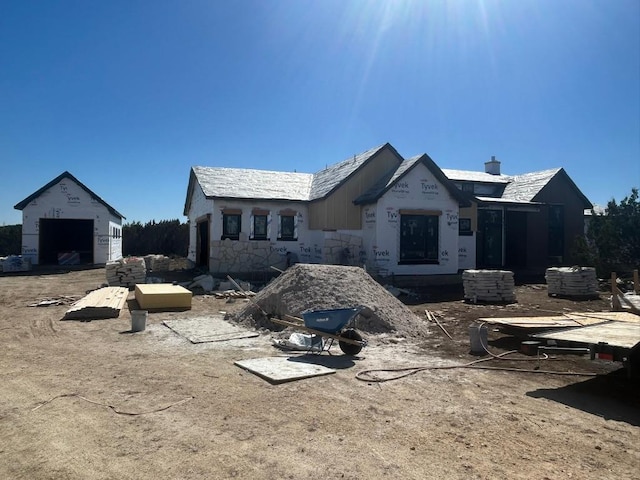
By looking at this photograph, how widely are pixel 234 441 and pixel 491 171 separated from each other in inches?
1256

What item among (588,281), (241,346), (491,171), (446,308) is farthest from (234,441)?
(491,171)

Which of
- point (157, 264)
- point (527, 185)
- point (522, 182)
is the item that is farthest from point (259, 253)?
point (522, 182)

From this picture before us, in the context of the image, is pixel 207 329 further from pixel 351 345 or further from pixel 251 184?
pixel 251 184

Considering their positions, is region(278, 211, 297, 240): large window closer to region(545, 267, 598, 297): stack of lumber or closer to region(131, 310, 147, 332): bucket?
region(545, 267, 598, 297): stack of lumber

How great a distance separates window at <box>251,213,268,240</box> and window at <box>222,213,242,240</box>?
29.5 inches

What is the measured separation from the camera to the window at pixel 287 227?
22.1 meters

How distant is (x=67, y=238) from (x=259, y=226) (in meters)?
20.2

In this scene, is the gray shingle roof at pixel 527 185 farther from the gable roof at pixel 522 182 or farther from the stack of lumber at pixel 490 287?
the stack of lumber at pixel 490 287

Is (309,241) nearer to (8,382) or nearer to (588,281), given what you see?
(588,281)

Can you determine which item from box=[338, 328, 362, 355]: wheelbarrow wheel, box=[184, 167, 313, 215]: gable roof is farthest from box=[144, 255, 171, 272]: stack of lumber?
box=[338, 328, 362, 355]: wheelbarrow wheel


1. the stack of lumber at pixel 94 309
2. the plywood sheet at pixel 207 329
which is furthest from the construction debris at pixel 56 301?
the plywood sheet at pixel 207 329

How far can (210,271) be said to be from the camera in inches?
815

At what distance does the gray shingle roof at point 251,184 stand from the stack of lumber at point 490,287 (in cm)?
989

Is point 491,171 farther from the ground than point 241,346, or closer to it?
farther from the ground
